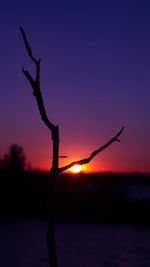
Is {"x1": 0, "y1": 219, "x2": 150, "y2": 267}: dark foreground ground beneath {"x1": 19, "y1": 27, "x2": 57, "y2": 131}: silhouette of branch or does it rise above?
beneath

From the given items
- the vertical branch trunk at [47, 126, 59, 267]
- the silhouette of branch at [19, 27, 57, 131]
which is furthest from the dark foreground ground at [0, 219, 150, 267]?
the silhouette of branch at [19, 27, 57, 131]

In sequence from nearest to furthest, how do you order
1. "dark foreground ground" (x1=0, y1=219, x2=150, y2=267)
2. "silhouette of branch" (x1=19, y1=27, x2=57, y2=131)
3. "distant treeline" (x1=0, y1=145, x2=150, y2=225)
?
"silhouette of branch" (x1=19, y1=27, x2=57, y2=131), "dark foreground ground" (x1=0, y1=219, x2=150, y2=267), "distant treeline" (x1=0, y1=145, x2=150, y2=225)

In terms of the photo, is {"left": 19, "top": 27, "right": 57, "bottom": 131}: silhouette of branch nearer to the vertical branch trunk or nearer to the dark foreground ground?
the vertical branch trunk

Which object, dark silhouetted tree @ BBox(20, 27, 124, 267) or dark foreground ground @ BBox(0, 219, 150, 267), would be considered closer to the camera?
dark silhouetted tree @ BBox(20, 27, 124, 267)

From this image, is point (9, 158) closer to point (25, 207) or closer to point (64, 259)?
point (25, 207)

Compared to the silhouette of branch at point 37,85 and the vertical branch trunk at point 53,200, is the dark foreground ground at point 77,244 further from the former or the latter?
the silhouette of branch at point 37,85

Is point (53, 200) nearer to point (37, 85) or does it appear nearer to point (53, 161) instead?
point (53, 161)

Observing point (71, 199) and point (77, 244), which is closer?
point (77, 244)

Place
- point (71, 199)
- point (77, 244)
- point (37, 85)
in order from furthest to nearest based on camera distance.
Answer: point (71, 199) → point (77, 244) → point (37, 85)

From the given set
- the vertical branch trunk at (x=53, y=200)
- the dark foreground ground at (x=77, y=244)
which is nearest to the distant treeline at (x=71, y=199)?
the dark foreground ground at (x=77, y=244)

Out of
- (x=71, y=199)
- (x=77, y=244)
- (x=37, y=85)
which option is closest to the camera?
(x=37, y=85)

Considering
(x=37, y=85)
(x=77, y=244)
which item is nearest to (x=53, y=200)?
(x=37, y=85)

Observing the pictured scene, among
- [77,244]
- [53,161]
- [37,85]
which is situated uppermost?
[37,85]

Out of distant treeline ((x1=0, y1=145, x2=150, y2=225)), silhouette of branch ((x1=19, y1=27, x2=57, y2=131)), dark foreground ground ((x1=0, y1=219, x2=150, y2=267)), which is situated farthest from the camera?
distant treeline ((x1=0, y1=145, x2=150, y2=225))
